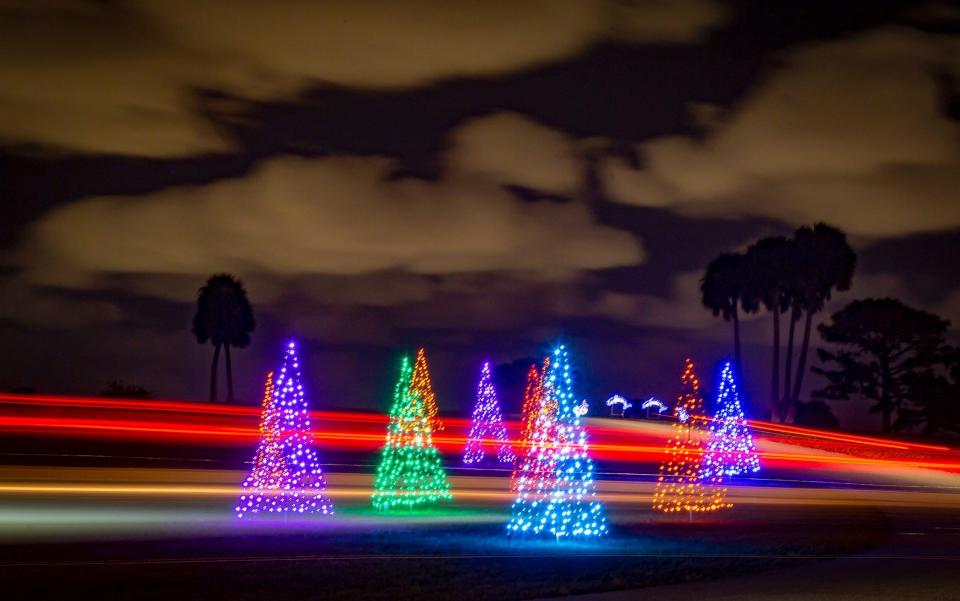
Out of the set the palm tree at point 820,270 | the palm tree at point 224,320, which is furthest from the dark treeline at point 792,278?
the palm tree at point 224,320

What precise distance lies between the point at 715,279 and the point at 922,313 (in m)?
12.0

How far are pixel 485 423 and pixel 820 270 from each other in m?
34.2

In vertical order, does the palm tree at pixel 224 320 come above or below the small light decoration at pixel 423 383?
above

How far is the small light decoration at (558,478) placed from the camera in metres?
14.9

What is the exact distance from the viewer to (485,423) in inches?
1099

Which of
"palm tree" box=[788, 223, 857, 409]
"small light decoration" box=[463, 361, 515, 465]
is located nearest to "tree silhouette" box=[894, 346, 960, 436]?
"palm tree" box=[788, 223, 857, 409]

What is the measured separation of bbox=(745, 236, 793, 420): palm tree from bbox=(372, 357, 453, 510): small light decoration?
4045cm

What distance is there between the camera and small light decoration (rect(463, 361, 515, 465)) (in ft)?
90.4

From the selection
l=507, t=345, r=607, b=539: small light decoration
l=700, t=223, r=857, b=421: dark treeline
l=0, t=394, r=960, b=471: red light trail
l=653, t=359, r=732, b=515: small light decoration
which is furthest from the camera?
l=700, t=223, r=857, b=421: dark treeline

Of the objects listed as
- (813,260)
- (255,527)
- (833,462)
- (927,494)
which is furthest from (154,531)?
(813,260)

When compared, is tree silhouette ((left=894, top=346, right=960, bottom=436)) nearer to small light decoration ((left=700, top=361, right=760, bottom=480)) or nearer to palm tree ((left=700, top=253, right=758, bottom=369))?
palm tree ((left=700, top=253, right=758, bottom=369))

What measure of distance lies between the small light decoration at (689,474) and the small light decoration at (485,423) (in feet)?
25.4

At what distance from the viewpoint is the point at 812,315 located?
56844 mm

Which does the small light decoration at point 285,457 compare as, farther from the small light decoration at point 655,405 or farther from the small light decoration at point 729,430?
the small light decoration at point 655,405
